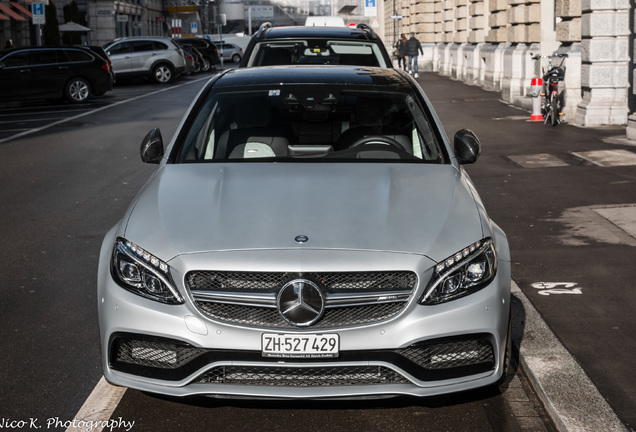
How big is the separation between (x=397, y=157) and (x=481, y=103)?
19727 millimetres

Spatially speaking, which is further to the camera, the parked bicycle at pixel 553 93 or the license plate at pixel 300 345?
the parked bicycle at pixel 553 93

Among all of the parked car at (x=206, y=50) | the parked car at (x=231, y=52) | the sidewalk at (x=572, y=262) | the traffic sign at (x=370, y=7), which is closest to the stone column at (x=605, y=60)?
the sidewalk at (x=572, y=262)

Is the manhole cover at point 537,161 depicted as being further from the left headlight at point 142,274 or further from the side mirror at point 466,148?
the left headlight at point 142,274

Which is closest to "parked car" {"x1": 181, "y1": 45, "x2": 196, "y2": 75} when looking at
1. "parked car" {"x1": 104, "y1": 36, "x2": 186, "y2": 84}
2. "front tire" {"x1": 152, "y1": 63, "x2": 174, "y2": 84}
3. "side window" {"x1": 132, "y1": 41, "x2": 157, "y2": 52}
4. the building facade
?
"parked car" {"x1": 104, "y1": 36, "x2": 186, "y2": 84}

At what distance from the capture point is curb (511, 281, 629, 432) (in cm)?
420

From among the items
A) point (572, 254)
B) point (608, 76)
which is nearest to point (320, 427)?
point (572, 254)

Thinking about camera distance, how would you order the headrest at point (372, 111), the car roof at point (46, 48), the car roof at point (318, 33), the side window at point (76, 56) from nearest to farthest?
the headrest at point (372, 111) → the car roof at point (318, 33) → the car roof at point (46, 48) → the side window at point (76, 56)

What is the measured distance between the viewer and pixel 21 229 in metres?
9.28

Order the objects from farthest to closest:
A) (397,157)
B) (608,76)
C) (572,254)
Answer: (608,76) → (572,254) → (397,157)

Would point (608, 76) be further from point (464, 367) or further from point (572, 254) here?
point (464, 367)

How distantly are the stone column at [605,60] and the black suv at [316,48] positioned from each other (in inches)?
281

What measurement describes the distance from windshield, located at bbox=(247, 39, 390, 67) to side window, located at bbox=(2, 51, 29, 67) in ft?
58.8

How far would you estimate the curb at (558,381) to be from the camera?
4.20 meters

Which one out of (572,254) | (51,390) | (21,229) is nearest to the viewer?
(51,390)
